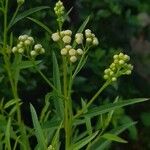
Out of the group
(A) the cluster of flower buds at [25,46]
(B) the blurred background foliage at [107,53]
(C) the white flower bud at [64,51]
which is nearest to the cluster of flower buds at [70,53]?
(C) the white flower bud at [64,51]

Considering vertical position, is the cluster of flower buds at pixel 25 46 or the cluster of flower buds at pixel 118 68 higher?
the cluster of flower buds at pixel 25 46

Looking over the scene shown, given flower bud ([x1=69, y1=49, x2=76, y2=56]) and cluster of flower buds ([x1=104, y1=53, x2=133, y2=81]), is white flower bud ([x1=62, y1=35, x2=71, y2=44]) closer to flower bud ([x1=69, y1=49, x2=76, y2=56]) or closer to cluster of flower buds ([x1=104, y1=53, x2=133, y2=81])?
flower bud ([x1=69, y1=49, x2=76, y2=56])

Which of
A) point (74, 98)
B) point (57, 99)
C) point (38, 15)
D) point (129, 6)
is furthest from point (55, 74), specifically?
point (129, 6)

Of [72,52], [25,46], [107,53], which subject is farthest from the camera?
[107,53]

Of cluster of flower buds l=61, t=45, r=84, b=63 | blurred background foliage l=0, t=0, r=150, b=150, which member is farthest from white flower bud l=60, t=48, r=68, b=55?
blurred background foliage l=0, t=0, r=150, b=150

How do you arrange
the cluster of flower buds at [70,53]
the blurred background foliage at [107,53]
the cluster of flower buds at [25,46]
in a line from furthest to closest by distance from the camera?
the blurred background foliage at [107,53]
the cluster of flower buds at [25,46]
the cluster of flower buds at [70,53]

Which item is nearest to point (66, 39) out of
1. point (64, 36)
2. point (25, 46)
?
point (64, 36)

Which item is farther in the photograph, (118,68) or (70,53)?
(118,68)

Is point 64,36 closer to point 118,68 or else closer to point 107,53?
point 118,68

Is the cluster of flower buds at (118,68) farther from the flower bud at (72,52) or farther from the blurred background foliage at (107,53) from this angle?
the blurred background foliage at (107,53)
